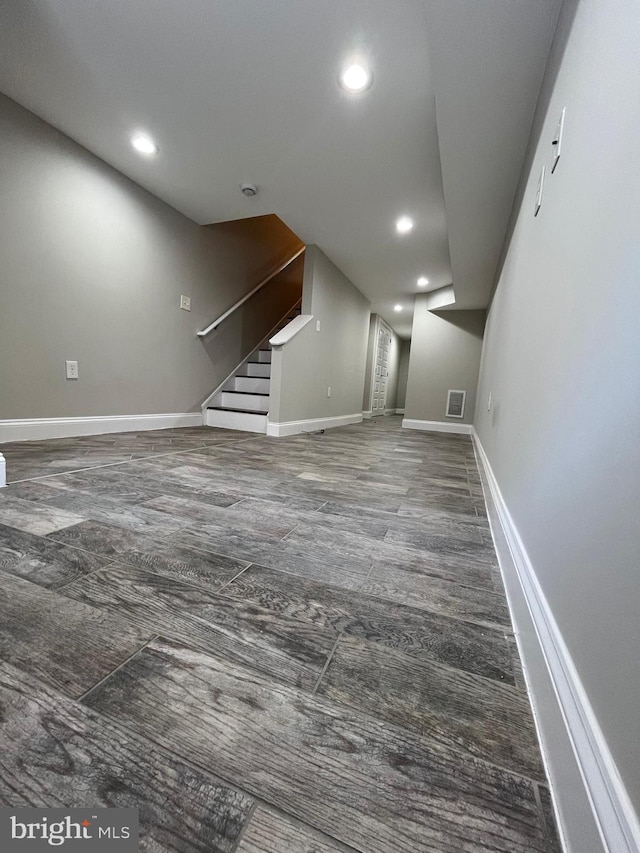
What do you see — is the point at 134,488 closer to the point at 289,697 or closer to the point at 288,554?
the point at 288,554

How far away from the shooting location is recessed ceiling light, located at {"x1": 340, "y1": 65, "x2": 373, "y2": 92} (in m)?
1.50

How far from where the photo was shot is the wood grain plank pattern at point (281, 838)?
31 centimetres

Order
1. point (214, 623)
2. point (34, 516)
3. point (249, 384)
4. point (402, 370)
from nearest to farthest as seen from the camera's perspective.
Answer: point (214, 623) → point (34, 516) → point (249, 384) → point (402, 370)

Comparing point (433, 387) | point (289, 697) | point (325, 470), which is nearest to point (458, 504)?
point (325, 470)

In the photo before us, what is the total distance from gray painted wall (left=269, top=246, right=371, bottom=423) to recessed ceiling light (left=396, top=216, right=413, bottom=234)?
33.7 inches

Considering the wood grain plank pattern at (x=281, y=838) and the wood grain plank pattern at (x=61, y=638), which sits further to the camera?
the wood grain plank pattern at (x=61, y=638)

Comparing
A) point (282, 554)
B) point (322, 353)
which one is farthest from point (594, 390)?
point (322, 353)

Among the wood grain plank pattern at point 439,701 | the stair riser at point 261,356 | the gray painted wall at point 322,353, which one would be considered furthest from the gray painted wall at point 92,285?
the wood grain plank pattern at point 439,701

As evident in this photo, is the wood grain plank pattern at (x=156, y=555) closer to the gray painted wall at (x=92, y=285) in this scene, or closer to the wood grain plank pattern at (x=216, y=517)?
the wood grain plank pattern at (x=216, y=517)

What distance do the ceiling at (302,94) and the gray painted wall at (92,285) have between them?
0.77ft

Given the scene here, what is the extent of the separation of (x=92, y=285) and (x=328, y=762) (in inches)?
115

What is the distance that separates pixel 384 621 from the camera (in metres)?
0.65

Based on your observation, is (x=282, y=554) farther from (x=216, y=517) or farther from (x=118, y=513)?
(x=118, y=513)

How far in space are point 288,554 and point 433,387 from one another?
4355mm
